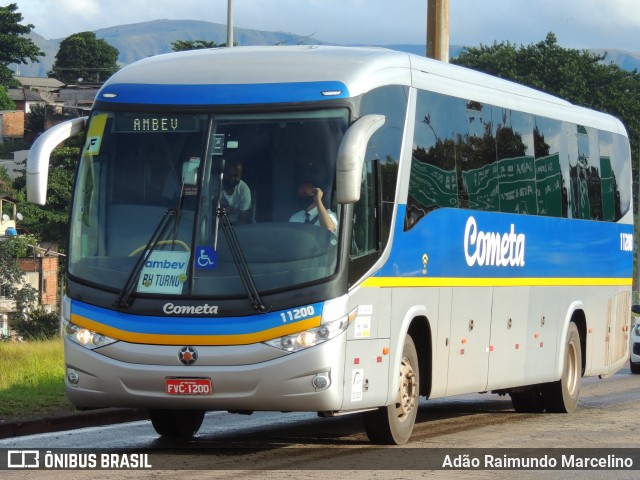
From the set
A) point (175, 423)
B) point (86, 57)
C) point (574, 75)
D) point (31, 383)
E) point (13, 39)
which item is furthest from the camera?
point (86, 57)

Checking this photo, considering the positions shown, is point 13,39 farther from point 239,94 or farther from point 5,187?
point 239,94

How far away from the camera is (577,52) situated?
93750mm

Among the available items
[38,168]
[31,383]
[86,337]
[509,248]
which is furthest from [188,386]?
[31,383]

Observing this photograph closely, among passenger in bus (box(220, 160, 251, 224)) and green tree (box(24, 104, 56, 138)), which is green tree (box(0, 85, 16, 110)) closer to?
green tree (box(24, 104, 56, 138))

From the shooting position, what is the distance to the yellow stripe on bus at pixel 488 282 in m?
13.1

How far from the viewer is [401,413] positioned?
1361 centimetres

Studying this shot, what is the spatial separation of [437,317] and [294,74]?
9.76 ft

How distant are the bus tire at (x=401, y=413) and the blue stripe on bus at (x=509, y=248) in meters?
0.78

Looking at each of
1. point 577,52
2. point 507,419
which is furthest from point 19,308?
point 507,419

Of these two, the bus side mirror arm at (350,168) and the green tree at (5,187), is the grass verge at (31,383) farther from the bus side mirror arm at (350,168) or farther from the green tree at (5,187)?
the green tree at (5,187)

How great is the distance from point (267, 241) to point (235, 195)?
490mm

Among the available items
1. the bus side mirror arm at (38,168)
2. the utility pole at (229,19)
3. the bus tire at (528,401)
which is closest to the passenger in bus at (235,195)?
the bus side mirror arm at (38,168)

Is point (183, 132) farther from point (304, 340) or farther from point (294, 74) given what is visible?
point (304, 340)

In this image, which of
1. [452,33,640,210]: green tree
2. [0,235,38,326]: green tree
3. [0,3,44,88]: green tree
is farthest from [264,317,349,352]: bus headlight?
[0,3,44,88]: green tree
